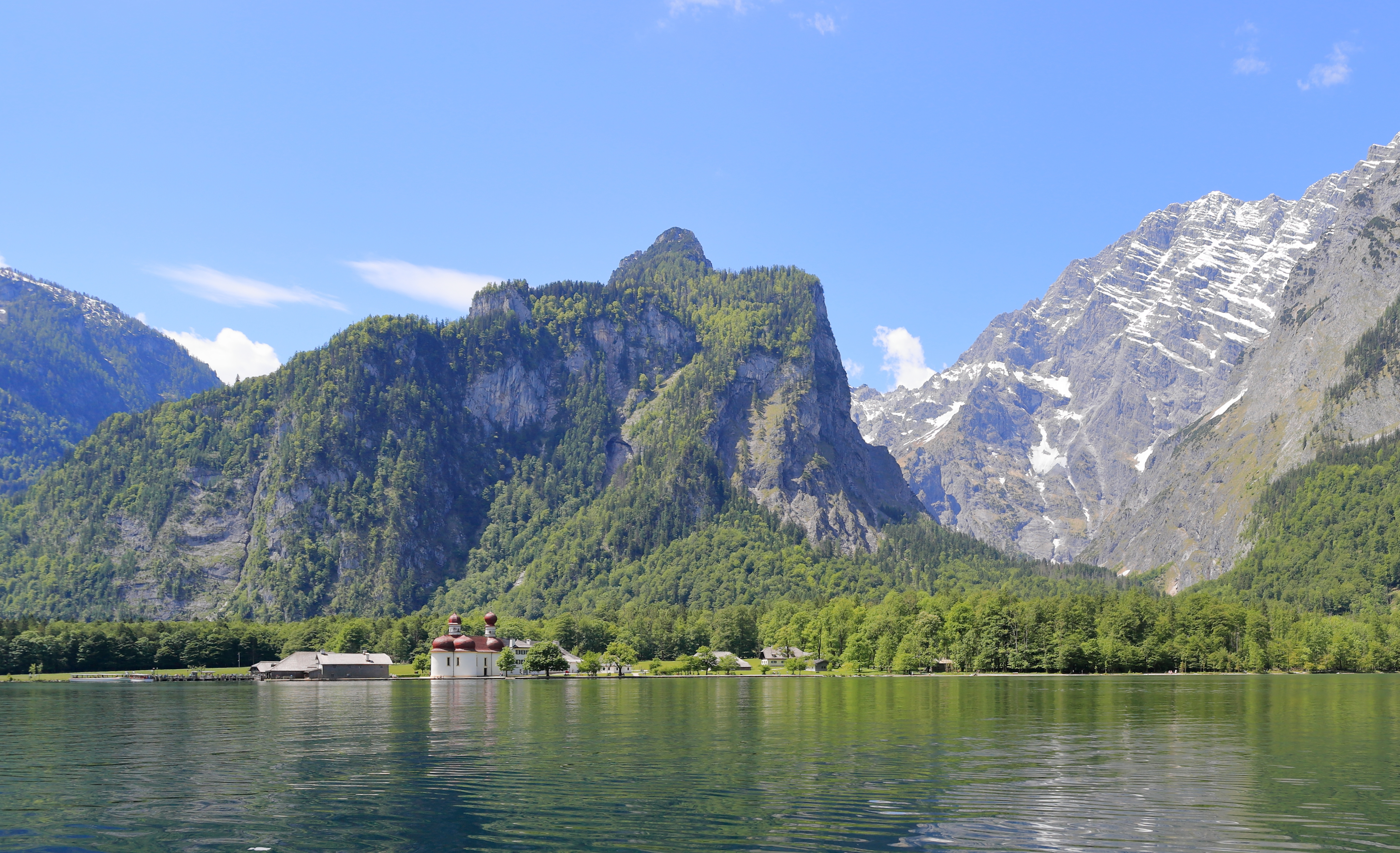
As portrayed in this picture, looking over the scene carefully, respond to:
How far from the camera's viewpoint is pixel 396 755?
221 feet

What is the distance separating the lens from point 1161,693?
13862 centimetres

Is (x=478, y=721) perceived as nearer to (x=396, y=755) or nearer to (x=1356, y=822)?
(x=396, y=755)

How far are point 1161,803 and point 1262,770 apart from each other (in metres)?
13.9

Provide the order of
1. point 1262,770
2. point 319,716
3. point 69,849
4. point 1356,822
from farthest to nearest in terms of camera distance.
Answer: point 319,716 → point 1262,770 → point 1356,822 → point 69,849

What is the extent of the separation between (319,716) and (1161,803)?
80483mm

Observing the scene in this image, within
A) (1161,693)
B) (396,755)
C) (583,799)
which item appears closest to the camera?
(583,799)

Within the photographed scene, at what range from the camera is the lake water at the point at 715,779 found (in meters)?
Answer: 39.7

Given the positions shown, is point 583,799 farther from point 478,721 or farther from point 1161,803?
point 478,721

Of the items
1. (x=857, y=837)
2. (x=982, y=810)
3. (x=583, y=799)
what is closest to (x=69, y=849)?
(x=583, y=799)

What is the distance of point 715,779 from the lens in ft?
177

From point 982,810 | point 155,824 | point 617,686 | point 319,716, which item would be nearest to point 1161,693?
A: point 617,686

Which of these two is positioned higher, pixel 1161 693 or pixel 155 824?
pixel 155 824

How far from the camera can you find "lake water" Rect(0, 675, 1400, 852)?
3966cm

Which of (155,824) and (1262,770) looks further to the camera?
(1262,770)
